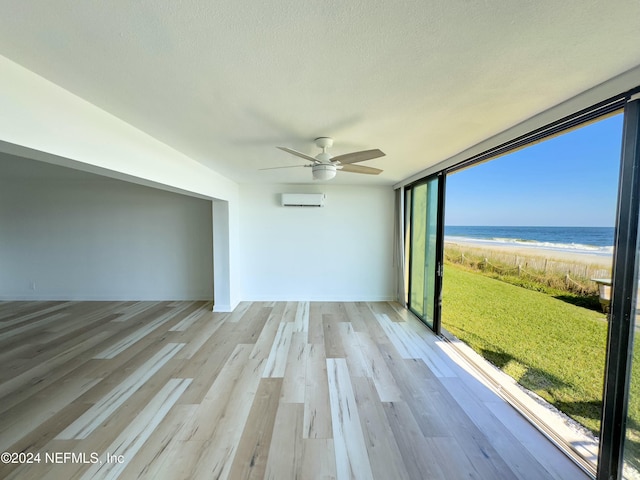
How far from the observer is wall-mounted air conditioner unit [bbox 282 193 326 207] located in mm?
4539

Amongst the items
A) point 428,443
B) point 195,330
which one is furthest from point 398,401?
point 195,330

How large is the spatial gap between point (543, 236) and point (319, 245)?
6819 millimetres

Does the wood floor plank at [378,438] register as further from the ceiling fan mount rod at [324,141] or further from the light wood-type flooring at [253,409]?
the ceiling fan mount rod at [324,141]

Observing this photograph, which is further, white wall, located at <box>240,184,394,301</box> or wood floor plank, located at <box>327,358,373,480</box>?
white wall, located at <box>240,184,394,301</box>

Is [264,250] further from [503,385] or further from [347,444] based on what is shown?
[503,385]

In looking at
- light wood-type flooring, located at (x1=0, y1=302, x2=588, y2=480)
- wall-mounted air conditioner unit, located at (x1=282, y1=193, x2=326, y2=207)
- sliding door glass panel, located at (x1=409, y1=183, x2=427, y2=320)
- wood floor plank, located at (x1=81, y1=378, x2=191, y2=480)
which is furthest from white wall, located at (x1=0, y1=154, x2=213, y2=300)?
sliding door glass panel, located at (x1=409, y1=183, x2=427, y2=320)

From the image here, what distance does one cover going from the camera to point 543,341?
4.40 m

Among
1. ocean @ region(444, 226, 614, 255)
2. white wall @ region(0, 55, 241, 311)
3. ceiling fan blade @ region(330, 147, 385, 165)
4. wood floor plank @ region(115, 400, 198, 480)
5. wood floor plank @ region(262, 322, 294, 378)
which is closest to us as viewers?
white wall @ region(0, 55, 241, 311)

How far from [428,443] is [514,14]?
2.37 metres

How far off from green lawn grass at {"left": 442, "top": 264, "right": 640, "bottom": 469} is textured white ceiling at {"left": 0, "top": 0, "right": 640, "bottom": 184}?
5.00 feet

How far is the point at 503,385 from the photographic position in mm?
2264

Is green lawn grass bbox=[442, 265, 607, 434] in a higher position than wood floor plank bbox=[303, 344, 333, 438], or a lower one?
lower

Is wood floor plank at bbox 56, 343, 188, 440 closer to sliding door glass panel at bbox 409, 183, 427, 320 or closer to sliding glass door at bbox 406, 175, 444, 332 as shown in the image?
sliding glass door at bbox 406, 175, 444, 332

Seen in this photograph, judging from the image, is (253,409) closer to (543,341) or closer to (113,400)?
(113,400)
